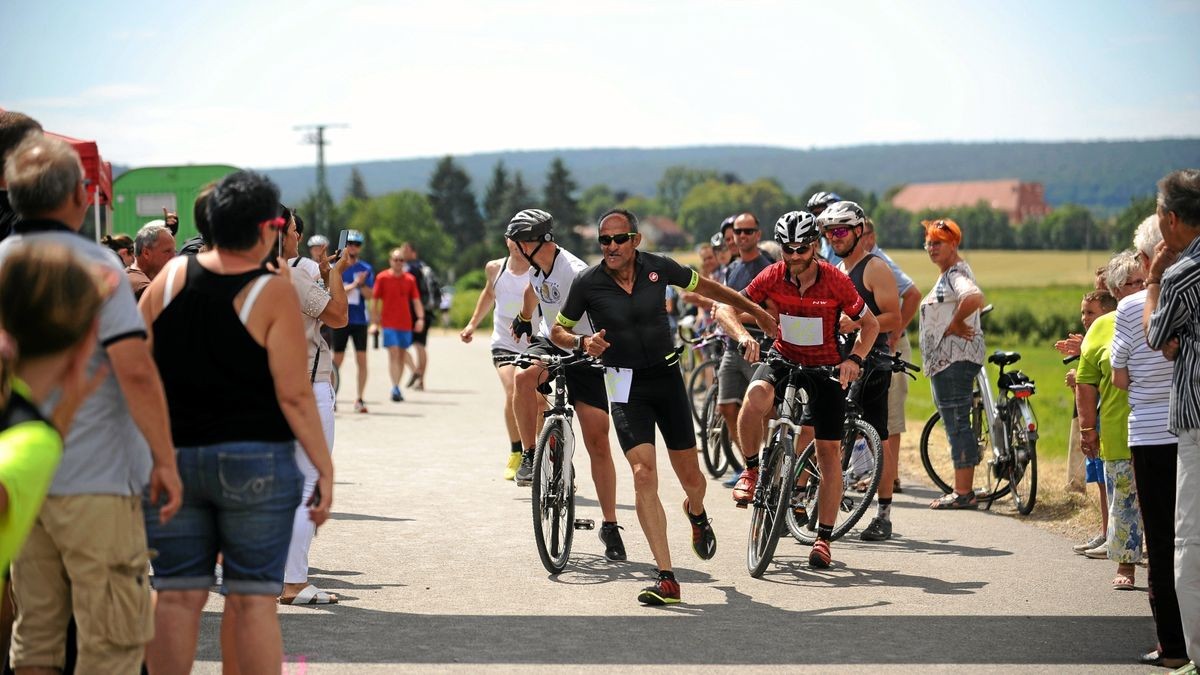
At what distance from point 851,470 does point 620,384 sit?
270 centimetres

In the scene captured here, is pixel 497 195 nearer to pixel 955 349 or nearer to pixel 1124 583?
pixel 955 349

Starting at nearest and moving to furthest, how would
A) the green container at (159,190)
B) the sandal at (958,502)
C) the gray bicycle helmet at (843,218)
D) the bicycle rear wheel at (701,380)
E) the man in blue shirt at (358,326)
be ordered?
the gray bicycle helmet at (843,218)
the sandal at (958,502)
the bicycle rear wheel at (701,380)
the man in blue shirt at (358,326)
the green container at (159,190)

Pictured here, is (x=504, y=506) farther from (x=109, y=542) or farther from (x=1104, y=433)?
(x=109, y=542)

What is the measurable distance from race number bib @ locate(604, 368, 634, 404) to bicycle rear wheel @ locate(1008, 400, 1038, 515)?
3873mm

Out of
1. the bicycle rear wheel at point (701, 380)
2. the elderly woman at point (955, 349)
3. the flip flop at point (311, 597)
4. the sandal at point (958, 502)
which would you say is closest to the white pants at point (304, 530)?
the flip flop at point (311, 597)

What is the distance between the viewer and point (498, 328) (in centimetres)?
1293

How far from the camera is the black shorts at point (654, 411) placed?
8359 millimetres

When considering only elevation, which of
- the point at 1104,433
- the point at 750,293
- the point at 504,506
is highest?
the point at 750,293

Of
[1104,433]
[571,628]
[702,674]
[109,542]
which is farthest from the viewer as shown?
Result: [1104,433]

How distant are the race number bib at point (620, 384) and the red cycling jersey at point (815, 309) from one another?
1.33 metres

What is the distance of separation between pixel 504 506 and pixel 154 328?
6.83m

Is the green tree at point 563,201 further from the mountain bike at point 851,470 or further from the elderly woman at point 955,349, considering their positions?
the mountain bike at point 851,470

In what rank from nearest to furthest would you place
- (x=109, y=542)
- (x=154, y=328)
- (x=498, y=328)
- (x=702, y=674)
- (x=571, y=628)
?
1. (x=109, y=542)
2. (x=154, y=328)
3. (x=702, y=674)
4. (x=571, y=628)
5. (x=498, y=328)

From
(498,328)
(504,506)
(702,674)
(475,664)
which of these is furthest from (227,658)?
(498,328)
